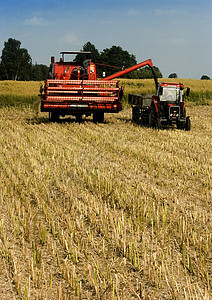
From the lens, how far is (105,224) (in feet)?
14.3

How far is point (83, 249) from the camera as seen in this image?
12.4ft

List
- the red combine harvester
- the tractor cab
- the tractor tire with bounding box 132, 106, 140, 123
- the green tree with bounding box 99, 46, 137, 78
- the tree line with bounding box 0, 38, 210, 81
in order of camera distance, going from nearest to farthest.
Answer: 1. the tractor cab
2. the red combine harvester
3. the tractor tire with bounding box 132, 106, 140, 123
4. the tree line with bounding box 0, 38, 210, 81
5. the green tree with bounding box 99, 46, 137, 78

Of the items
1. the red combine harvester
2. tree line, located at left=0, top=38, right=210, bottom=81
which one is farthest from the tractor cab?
tree line, located at left=0, top=38, right=210, bottom=81

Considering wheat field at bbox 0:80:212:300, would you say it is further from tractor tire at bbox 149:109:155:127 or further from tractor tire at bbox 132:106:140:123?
tractor tire at bbox 132:106:140:123

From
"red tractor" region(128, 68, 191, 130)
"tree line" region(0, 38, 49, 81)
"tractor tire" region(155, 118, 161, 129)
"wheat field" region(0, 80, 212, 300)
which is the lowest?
"wheat field" region(0, 80, 212, 300)

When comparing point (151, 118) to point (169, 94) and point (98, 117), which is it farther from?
point (98, 117)

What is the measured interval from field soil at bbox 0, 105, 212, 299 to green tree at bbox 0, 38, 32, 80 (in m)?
74.6

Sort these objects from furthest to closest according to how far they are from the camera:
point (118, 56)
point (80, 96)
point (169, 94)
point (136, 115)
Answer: point (118, 56) → point (136, 115) → point (80, 96) → point (169, 94)

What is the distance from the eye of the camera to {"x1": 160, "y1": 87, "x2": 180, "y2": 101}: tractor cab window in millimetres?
12758

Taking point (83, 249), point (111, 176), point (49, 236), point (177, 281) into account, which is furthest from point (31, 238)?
point (111, 176)

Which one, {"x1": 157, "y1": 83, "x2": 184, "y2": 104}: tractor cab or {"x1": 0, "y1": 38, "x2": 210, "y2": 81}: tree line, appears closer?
{"x1": 157, "y1": 83, "x2": 184, "y2": 104}: tractor cab

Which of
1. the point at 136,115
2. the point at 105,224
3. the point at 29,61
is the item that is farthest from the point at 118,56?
the point at 105,224

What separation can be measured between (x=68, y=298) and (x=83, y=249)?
875mm

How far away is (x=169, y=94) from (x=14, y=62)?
77.0m
